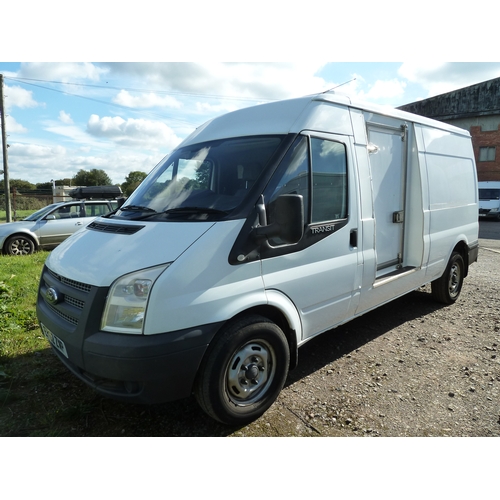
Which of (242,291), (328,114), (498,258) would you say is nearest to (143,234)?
(242,291)

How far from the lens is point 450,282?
18.9ft

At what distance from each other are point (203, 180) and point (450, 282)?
4390 mm

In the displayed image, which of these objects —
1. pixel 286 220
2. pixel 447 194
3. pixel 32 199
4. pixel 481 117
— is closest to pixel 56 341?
pixel 286 220

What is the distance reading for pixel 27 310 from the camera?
5.29 metres

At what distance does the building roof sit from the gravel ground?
30321mm

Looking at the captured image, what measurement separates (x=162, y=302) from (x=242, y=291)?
596mm

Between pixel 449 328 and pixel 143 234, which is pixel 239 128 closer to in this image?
pixel 143 234

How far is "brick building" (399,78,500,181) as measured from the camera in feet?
95.9

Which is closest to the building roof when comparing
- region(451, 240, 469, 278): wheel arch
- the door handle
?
region(451, 240, 469, 278): wheel arch

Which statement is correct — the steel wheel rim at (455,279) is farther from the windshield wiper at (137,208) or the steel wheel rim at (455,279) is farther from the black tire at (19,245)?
the black tire at (19,245)

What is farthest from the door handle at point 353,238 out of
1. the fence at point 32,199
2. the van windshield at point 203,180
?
the fence at point 32,199

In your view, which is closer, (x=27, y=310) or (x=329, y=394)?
(x=329, y=394)

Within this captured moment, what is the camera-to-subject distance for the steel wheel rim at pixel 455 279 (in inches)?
229

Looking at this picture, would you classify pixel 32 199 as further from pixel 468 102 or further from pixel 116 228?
pixel 468 102
